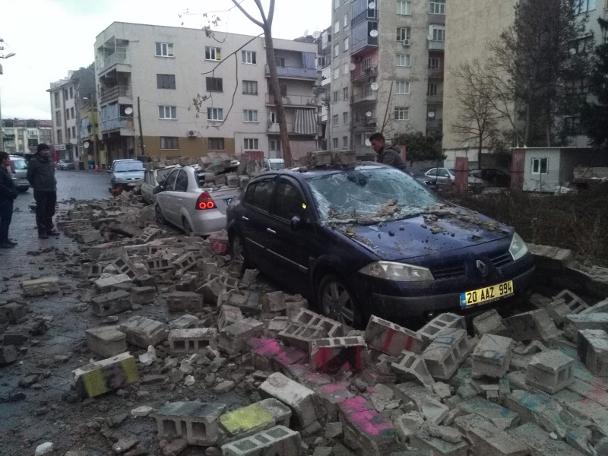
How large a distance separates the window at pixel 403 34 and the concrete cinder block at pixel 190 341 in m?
54.3

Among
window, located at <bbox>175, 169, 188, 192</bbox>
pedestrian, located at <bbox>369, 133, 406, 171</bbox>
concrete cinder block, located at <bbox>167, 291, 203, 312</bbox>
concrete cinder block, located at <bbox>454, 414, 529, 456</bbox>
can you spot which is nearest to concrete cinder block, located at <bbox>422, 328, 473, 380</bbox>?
concrete cinder block, located at <bbox>454, 414, 529, 456</bbox>

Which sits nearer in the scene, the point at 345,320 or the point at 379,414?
the point at 379,414

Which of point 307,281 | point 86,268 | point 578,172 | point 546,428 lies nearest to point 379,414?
point 546,428

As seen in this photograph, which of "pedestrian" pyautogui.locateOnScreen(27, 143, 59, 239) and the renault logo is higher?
"pedestrian" pyautogui.locateOnScreen(27, 143, 59, 239)

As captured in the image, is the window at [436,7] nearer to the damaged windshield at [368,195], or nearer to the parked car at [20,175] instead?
the parked car at [20,175]

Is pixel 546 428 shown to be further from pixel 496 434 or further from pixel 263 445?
pixel 263 445

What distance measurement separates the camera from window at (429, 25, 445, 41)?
175 ft

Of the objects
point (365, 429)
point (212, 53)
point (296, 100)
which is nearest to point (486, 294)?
point (365, 429)

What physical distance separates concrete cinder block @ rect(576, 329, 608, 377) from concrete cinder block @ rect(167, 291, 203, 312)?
3.80 metres

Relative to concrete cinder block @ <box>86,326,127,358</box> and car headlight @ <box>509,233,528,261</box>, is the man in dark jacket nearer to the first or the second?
concrete cinder block @ <box>86,326,127,358</box>

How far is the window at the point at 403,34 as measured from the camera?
53.1 m

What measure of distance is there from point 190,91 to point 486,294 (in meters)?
51.1

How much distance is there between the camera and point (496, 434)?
9.27 feet

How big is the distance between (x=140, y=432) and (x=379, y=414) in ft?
5.12
